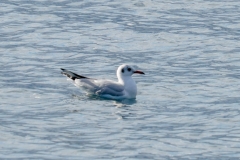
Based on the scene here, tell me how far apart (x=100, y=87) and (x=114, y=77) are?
2374 millimetres

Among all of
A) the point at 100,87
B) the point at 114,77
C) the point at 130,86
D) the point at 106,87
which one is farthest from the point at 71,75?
the point at 114,77

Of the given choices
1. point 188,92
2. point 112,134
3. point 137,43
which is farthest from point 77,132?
point 137,43

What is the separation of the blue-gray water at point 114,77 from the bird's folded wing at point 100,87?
0.34 m

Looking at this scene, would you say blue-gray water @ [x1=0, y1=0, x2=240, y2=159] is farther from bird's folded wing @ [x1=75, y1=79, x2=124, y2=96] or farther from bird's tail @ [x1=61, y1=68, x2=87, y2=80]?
bird's tail @ [x1=61, y1=68, x2=87, y2=80]

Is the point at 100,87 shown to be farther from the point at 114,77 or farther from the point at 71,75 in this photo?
the point at 114,77

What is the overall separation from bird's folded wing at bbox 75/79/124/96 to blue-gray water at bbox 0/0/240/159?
0.34 m

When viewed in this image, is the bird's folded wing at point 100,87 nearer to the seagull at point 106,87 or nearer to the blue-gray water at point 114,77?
the seagull at point 106,87

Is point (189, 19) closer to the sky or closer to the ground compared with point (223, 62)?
closer to the sky

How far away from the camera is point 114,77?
2873 cm

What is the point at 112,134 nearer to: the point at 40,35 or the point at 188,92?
the point at 188,92

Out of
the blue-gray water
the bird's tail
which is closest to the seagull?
the bird's tail

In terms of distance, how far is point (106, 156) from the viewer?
20812mm

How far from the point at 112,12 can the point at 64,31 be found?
2.99 m

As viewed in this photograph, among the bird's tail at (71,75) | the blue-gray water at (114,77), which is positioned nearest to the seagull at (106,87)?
the bird's tail at (71,75)
